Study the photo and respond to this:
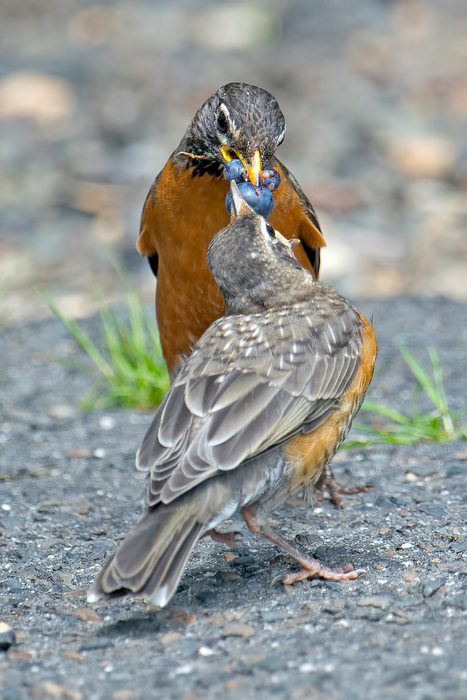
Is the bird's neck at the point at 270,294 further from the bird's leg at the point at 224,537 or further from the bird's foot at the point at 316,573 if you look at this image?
the bird's foot at the point at 316,573

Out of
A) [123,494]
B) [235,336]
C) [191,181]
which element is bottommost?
[123,494]

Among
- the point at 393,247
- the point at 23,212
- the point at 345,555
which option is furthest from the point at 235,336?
the point at 23,212

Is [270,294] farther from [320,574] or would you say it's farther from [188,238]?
[320,574]

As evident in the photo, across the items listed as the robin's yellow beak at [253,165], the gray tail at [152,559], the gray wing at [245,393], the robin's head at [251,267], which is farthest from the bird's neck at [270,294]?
the gray tail at [152,559]

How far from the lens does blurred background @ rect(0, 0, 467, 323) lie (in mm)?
10766

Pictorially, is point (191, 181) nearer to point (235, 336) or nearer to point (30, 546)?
point (235, 336)

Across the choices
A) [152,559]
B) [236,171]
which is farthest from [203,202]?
[152,559]

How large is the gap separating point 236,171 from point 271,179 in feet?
0.76

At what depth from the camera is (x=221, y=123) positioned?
540 cm

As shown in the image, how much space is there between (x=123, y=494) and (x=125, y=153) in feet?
25.6

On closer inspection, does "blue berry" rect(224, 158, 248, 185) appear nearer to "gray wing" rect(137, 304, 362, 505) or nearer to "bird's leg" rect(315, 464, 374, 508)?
"gray wing" rect(137, 304, 362, 505)

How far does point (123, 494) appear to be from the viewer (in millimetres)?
5672

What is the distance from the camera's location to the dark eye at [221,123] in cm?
536

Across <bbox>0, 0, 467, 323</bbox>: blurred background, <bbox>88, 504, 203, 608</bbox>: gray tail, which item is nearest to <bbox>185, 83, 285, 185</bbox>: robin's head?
<bbox>88, 504, 203, 608</bbox>: gray tail
